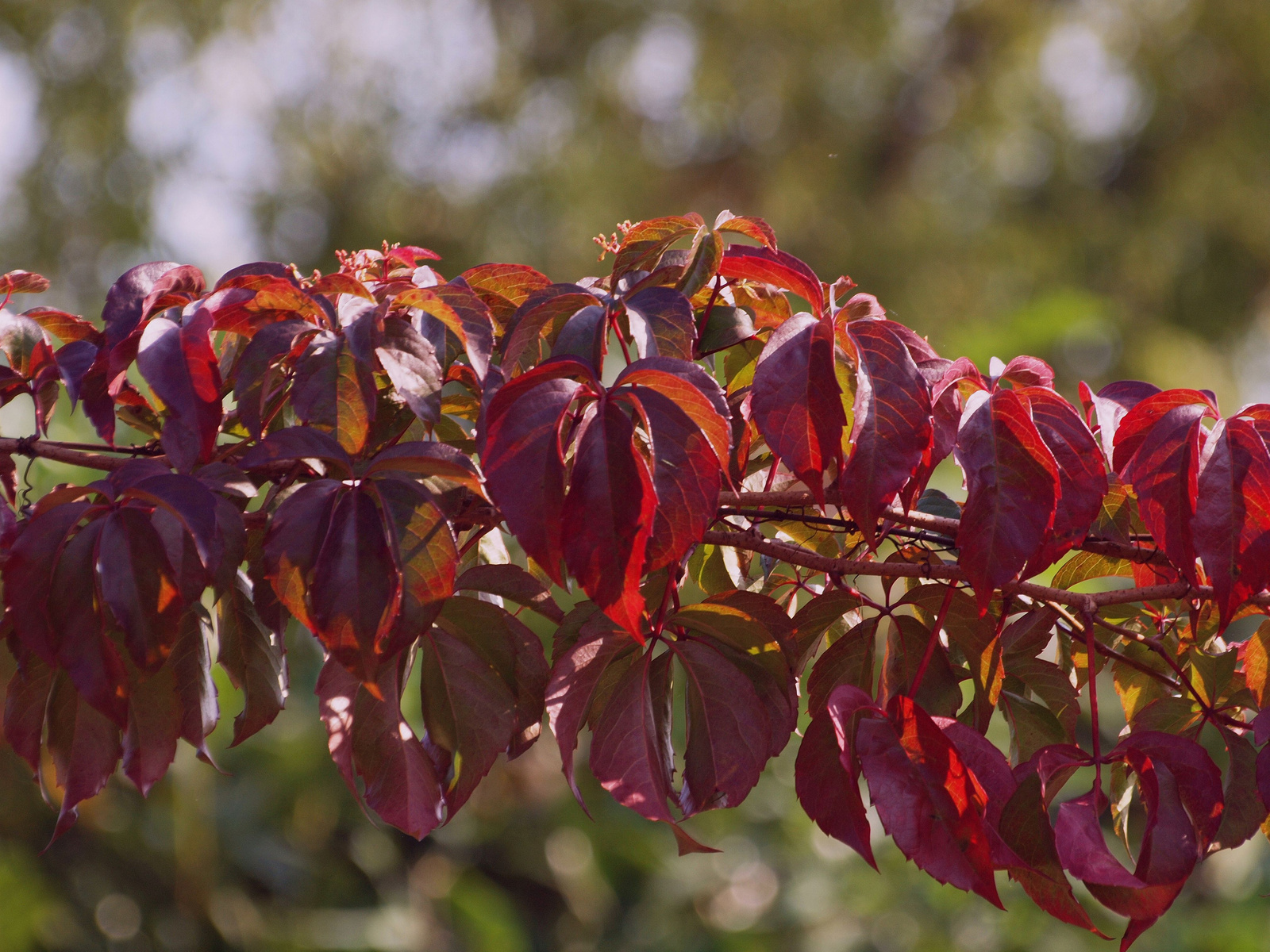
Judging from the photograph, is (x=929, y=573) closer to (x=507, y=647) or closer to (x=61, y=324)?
(x=507, y=647)

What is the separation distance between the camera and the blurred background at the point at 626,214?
7.68 feet

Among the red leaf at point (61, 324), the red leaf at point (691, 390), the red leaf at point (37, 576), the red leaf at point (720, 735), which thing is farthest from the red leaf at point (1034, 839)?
Answer: the red leaf at point (61, 324)

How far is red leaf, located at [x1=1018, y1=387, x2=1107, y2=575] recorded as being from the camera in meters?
0.52

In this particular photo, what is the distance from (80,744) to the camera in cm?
54

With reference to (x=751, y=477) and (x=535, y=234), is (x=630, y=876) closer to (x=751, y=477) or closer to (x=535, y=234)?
(x=751, y=477)

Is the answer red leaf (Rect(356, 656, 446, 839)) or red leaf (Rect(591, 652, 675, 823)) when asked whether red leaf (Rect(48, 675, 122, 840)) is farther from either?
red leaf (Rect(591, 652, 675, 823))

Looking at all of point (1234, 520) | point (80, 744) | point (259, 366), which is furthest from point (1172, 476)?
point (80, 744)

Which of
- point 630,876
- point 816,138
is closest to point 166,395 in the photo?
point 630,876

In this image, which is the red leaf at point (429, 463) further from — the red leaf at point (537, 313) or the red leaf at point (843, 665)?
the red leaf at point (843, 665)

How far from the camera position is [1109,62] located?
6.60m

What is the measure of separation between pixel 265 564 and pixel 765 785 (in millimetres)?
2521

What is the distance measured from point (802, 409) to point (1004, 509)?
0.11 meters

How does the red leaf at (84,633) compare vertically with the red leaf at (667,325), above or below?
below

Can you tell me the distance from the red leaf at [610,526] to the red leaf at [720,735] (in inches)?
4.3
